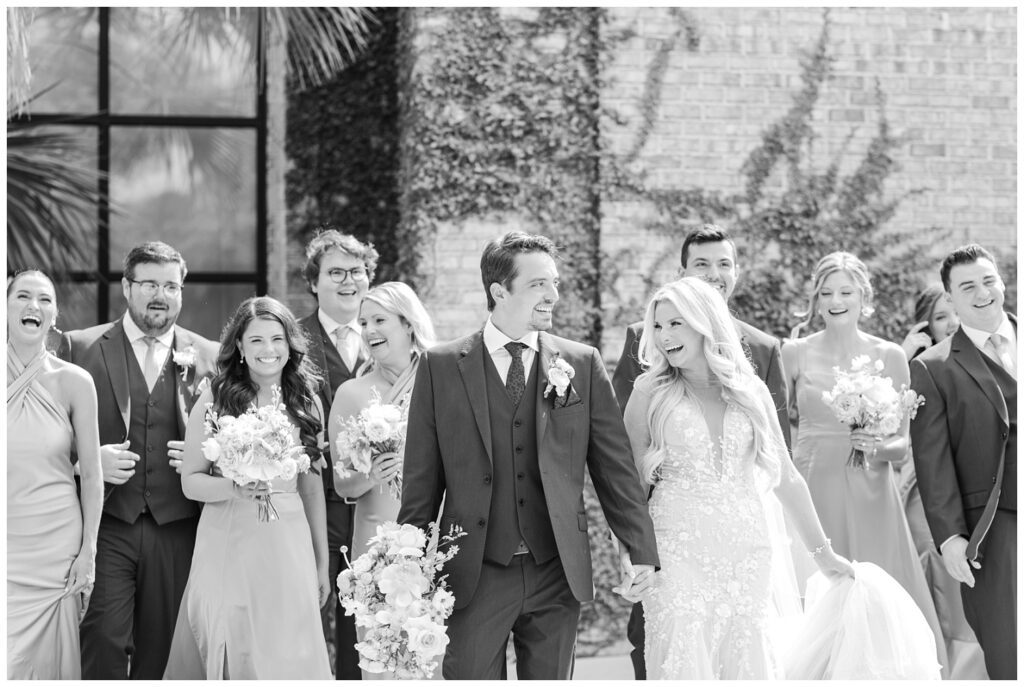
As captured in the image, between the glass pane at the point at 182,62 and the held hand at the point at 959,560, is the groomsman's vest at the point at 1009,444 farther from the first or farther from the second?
the glass pane at the point at 182,62

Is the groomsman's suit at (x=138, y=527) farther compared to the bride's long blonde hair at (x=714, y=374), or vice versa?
the groomsman's suit at (x=138, y=527)

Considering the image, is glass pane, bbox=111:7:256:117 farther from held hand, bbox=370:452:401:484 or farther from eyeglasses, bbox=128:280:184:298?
held hand, bbox=370:452:401:484

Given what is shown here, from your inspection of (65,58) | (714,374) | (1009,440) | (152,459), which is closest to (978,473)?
(1009,440)

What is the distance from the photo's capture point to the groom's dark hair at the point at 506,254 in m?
4.50

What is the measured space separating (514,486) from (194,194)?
5.56 m

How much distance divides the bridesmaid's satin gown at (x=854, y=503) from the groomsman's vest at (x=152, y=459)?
10.8ft

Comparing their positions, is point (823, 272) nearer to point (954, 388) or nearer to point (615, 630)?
point (954, 388)

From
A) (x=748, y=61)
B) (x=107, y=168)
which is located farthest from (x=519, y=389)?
(x=107, y=168)

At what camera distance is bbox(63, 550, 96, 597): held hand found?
530 cm

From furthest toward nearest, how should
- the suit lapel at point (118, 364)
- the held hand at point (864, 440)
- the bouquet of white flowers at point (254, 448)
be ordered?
the held hand at point (864, 440) < the suit lapel at point (118, 364) < the bouquet of white flowers at point (254, 448)

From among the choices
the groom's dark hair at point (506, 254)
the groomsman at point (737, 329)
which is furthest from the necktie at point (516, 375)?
the groomsman at point (737, 329)

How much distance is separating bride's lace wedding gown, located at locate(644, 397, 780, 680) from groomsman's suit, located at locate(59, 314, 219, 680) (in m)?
2.48

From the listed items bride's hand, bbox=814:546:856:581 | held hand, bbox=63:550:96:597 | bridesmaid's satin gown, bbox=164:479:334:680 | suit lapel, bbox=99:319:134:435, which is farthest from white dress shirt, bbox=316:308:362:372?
bride's hand, bbox=814:546:856:581

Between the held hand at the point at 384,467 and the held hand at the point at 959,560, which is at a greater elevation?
the held hand at the point at 384,467
